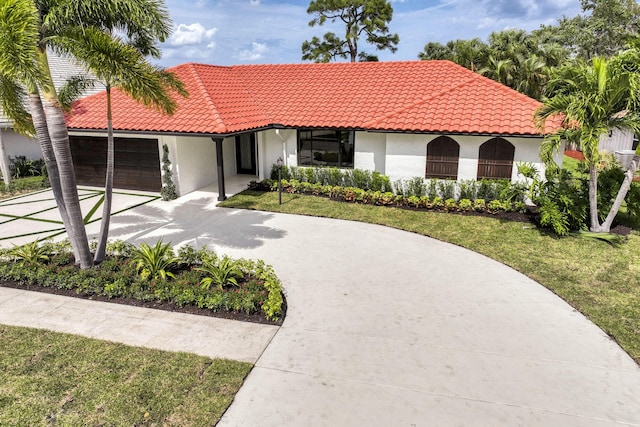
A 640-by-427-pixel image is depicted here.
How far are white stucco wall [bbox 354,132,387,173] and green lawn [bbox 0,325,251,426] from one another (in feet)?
38.4

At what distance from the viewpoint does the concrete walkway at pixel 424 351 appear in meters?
5.50

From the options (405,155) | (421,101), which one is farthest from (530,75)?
(405,155)

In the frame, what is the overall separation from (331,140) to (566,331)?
38.6ft

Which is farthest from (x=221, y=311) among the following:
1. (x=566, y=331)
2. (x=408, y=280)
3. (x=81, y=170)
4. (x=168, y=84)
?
(x=81, y=170)

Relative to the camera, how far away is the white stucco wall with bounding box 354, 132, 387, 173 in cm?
1652

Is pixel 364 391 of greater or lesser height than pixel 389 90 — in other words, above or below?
below

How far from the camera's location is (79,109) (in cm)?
1731

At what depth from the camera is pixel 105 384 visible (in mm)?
5812

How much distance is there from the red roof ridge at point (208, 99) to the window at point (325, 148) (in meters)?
3.64

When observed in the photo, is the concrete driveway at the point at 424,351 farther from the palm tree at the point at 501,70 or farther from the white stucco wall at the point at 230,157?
the palm tree at the point at 501,70

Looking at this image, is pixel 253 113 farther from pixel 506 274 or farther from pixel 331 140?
pixel 506 274

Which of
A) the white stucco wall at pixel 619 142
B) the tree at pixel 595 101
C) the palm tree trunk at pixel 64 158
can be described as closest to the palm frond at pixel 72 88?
the palm tree trunk at pixel 64 158

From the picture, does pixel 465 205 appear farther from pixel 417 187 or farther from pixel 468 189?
pixel 417 187

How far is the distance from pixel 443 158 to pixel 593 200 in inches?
203
